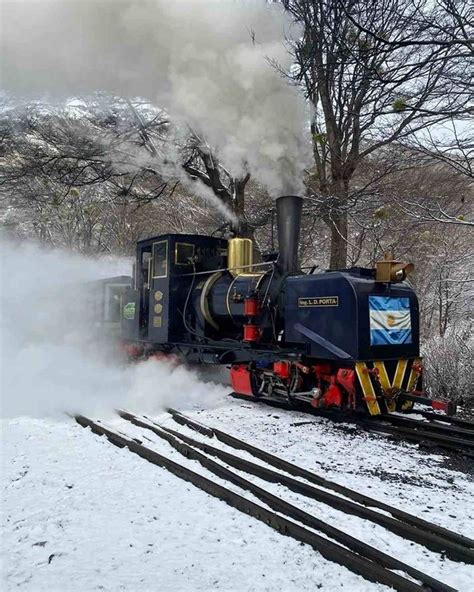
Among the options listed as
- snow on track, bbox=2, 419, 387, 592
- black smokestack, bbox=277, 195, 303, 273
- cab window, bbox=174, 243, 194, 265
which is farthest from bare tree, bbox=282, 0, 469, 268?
snow on track, bbox=2, 419, 387, 592

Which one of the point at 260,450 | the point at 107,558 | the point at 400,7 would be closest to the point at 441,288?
the point at 400,7

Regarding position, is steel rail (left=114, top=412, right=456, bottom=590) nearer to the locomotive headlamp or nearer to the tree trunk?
the locomotive headlamp

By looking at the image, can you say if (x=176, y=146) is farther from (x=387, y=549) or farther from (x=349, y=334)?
(x=387, y=549)

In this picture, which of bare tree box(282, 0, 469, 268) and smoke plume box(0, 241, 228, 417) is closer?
bare tree box(282, 0, 469, 268)

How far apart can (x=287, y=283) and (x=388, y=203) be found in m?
4.78

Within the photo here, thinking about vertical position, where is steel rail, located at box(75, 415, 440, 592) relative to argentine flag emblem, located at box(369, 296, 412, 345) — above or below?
below

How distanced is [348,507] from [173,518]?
53.9 inches

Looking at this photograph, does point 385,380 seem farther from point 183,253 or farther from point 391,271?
point 183,253

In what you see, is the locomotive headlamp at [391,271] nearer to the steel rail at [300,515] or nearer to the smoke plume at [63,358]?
the smoke plume at [63,358]

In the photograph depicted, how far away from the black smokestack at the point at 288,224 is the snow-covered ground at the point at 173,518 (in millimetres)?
2863

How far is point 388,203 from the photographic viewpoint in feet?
35.6

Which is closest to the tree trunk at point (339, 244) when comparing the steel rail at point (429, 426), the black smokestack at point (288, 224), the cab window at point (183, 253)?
the cab window at point (183, 253)

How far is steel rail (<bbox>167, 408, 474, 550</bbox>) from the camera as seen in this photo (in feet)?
11.3

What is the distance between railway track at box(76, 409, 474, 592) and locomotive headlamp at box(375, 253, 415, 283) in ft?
9.81
